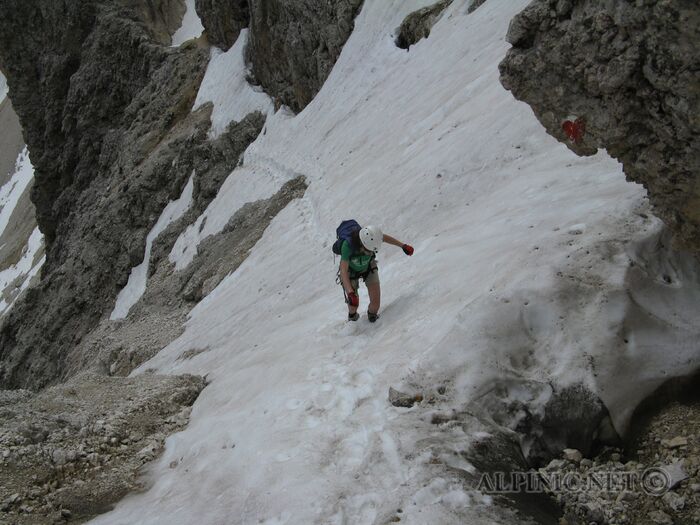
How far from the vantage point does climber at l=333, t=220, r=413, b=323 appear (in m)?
8.99

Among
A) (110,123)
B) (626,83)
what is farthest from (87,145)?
(626,83)

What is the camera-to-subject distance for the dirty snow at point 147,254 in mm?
32125

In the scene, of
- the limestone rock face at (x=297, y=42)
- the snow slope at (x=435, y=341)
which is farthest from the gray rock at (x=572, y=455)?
the limestone rock face at (x=297, y=42)

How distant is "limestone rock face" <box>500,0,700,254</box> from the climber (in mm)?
3151

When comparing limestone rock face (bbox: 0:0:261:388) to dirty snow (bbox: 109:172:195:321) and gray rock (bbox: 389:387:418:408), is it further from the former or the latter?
gray rock (bbox: 389:387:418:408)

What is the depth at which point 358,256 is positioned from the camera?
30.2ft

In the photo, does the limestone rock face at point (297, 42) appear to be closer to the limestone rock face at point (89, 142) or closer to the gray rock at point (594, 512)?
the limestone rock face at point (89, 142)

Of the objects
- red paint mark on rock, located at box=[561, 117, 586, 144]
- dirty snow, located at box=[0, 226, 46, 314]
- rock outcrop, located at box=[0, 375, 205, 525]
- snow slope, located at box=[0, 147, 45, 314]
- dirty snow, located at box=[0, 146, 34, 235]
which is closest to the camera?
red paint mark on rock, located at box=[561, 117, 586, 144]

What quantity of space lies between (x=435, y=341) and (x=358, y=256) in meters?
2.46

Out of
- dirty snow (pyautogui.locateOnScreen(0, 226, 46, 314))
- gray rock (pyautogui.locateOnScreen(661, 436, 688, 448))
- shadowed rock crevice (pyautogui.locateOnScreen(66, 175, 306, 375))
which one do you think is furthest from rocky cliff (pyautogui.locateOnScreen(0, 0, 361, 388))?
dirty snow (pyautogui.locateOnScreen(0, 226, 46, 314))

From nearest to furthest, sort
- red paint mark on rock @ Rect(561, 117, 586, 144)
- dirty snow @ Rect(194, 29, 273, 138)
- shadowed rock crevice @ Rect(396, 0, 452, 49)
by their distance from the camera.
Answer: red paint mark on rock @ Rect(561, 117, 586, 144) → shadowed rock crevice @ Rect(396, 0, 452, 49) → dirty snow @ Rect(194, 29, 273, 138)

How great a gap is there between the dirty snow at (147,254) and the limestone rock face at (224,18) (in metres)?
13.3

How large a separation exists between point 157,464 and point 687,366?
21.9ft

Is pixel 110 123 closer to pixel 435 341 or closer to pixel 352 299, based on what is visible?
pixel 352 299
